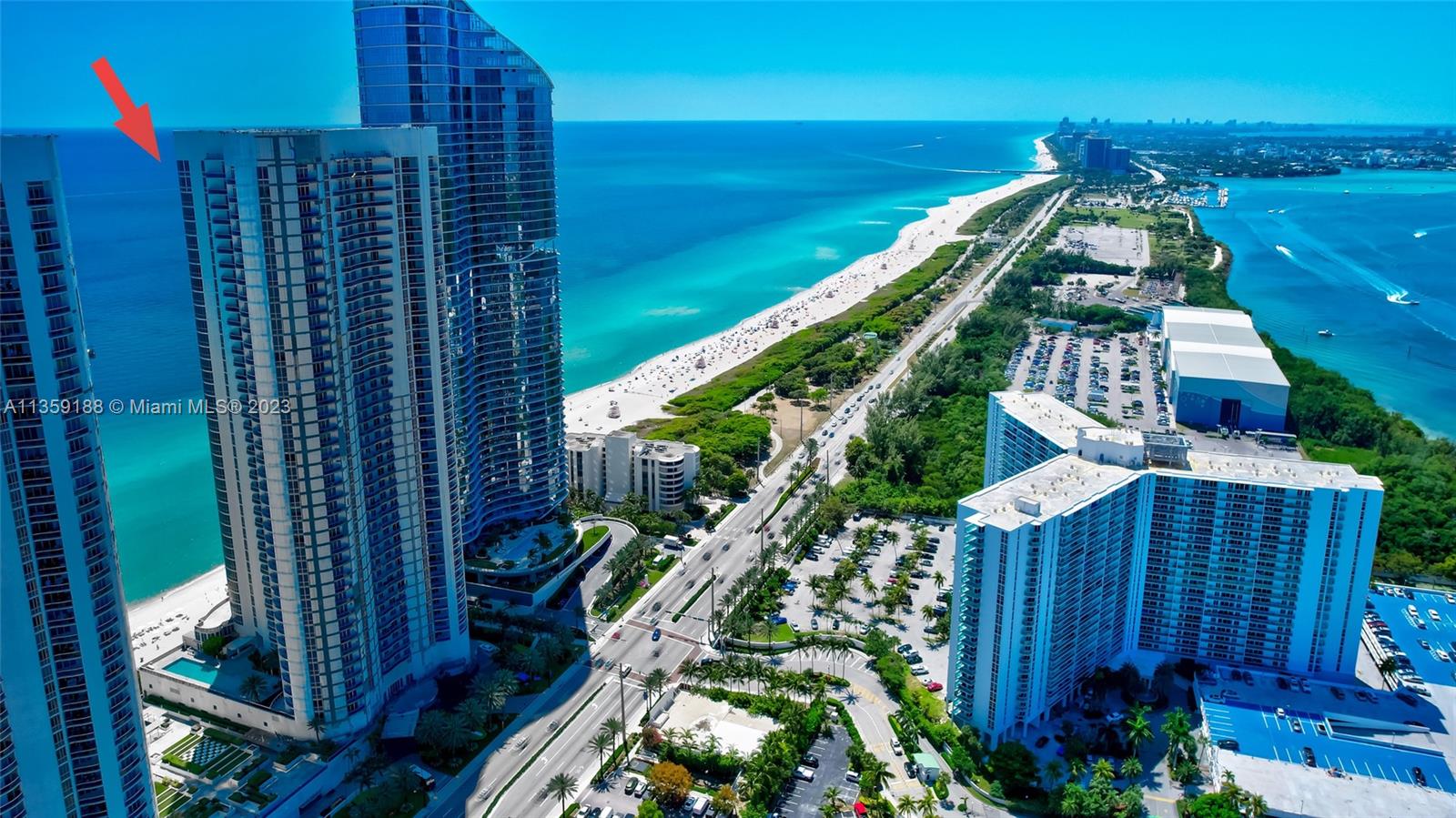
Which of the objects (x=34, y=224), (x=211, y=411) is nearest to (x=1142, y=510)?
(x=211, y=411)

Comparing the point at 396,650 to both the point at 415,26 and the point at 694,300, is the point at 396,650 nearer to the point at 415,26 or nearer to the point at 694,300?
the point at 415,26

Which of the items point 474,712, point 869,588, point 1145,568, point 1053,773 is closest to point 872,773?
point 1053,773

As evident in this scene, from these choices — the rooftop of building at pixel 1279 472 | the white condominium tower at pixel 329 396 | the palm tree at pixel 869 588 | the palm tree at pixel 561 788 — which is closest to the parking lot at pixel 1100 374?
the rooftop of building at pixel 1279 472

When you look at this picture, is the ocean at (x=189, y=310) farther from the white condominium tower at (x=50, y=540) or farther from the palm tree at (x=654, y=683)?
the palm tree at (x=654, y=683)

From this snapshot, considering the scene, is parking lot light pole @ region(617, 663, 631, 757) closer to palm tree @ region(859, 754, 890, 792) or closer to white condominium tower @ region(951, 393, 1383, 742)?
palm tree @ region(859, 754, 890, 792)

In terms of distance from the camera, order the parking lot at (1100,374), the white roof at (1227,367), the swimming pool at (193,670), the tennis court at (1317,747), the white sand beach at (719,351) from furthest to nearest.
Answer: the white sand beach at (719,351) < the parking lot at (1100,374) < the white roof at (1227,367) < the swimming pool at (193,670) < the tennis court at (1317,747)
